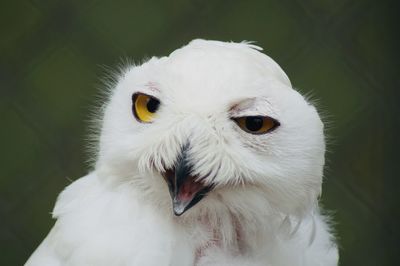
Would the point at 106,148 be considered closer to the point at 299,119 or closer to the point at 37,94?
the point at 299,119

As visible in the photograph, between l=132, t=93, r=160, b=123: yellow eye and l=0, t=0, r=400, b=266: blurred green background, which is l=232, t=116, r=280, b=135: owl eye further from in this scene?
l=0, t=0, r=400, b=266: blurred green background

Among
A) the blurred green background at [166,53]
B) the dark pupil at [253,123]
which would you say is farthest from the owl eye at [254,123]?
the blurred green background at [166,53]

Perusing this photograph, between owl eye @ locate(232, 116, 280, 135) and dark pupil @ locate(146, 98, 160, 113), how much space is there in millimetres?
96

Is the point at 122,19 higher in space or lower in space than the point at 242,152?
higher

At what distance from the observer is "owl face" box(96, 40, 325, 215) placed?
850 millimetres

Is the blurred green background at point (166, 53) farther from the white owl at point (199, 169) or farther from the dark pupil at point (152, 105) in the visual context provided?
the dark pupil at point (152, 105)

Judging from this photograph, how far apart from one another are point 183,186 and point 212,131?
0.24 ft

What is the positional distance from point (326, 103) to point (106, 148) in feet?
2.68

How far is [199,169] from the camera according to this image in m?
0.84

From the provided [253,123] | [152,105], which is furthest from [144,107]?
[253,123]

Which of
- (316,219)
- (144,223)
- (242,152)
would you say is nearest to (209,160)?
(242,152)

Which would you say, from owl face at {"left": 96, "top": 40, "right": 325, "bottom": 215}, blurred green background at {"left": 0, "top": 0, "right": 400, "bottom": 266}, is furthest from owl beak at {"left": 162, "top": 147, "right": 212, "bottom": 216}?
blurred green background at {"left": 0, "top": 0, "right": 400, "bottom": 266}

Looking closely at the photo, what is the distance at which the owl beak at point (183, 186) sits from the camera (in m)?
0.84

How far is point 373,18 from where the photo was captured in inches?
65.2
